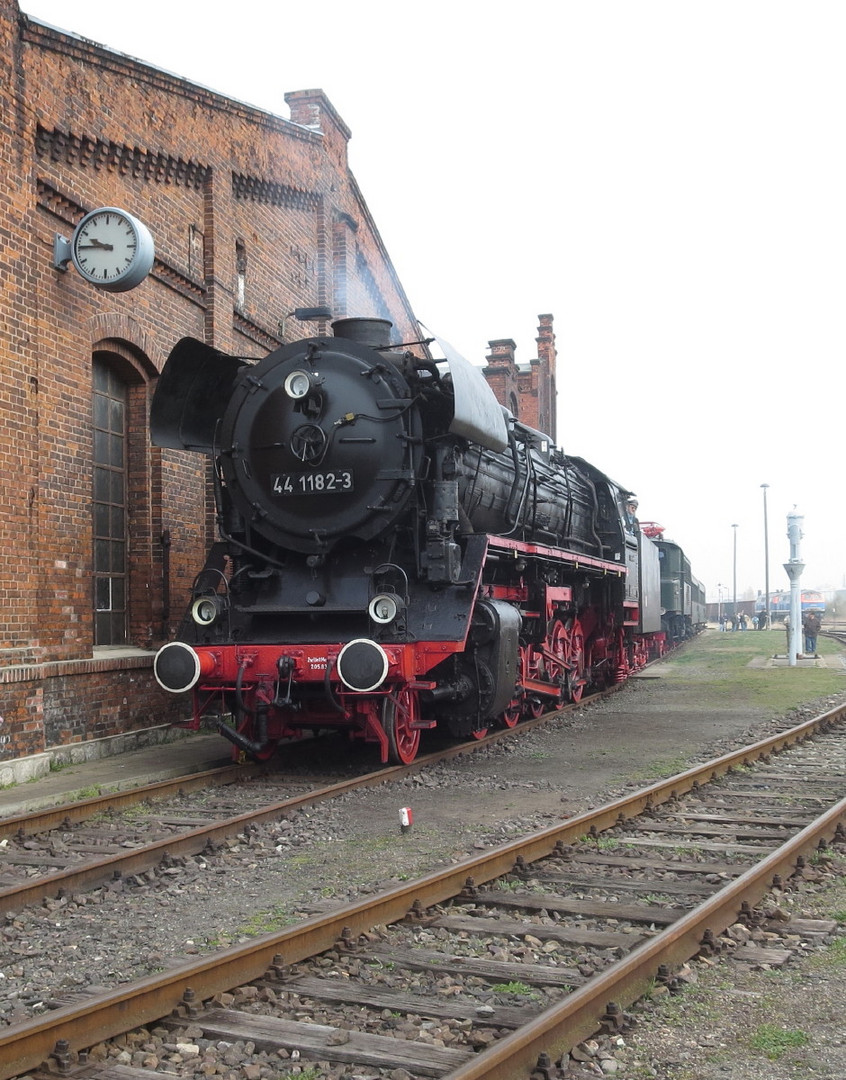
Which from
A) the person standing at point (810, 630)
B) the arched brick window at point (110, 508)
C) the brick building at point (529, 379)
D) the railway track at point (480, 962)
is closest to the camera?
the railway track at point (480, 962)

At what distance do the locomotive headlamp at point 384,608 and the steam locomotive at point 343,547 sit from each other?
0.02 metres

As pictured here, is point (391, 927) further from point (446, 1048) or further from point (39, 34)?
point (39, 34)

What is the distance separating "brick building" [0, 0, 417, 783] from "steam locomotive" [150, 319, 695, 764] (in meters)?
1.14

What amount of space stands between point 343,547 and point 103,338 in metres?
3.27

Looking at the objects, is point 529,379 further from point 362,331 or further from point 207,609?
point 207,609

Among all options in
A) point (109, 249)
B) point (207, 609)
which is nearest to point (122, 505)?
point (207, 609)

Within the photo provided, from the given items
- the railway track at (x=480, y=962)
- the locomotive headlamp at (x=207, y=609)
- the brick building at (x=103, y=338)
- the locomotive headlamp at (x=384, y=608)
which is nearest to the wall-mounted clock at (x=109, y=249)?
the brick building at (x=103, y=338)

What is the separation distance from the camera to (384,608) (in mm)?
8164

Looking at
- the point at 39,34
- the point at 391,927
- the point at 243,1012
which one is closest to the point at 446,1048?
the point at 243,1012

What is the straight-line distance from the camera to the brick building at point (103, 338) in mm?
8453

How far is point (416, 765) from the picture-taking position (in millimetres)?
8539

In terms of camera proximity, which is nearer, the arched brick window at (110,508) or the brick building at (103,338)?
the brick building at (103,338)

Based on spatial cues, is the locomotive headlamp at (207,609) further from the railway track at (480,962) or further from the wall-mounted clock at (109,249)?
the railway track at (480,962)

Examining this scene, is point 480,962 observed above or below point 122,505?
below
